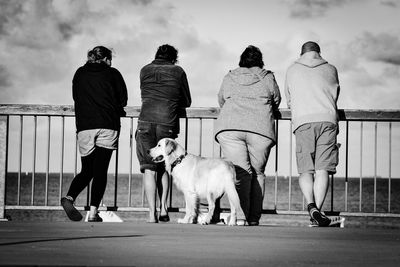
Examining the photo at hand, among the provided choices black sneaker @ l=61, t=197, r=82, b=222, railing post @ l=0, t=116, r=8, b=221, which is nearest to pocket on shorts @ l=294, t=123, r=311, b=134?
black sneaker @ l=61, t=197, r=82, b=222

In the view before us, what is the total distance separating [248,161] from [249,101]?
0.61 meters

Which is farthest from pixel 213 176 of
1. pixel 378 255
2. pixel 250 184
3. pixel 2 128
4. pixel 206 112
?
pixel 378 255

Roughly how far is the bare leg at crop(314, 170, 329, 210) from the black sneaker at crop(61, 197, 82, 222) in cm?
239

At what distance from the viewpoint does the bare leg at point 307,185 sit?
7902mm

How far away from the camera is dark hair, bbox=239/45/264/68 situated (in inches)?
320

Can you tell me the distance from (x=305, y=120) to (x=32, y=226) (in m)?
2.90

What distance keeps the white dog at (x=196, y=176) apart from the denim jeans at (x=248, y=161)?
0.47 ft

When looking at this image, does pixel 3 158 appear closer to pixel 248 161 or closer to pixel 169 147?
pixel 169 147

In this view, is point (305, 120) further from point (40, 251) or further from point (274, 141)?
point (40, 251)

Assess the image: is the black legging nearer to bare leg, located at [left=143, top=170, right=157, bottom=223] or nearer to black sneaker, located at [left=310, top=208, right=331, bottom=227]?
bare leg, located at [left=143, top=170, right=157, bottom=223]

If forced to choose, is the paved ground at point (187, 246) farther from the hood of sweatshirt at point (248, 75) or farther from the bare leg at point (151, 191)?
the hood of sweatshirt at point (248, 75)

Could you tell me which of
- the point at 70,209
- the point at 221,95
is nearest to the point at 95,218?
the point at 70,209

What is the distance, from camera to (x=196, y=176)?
812 centimetres

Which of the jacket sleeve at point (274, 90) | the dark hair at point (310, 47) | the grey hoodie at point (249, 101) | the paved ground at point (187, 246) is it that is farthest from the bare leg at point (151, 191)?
the dark hair at point (310, 47)
